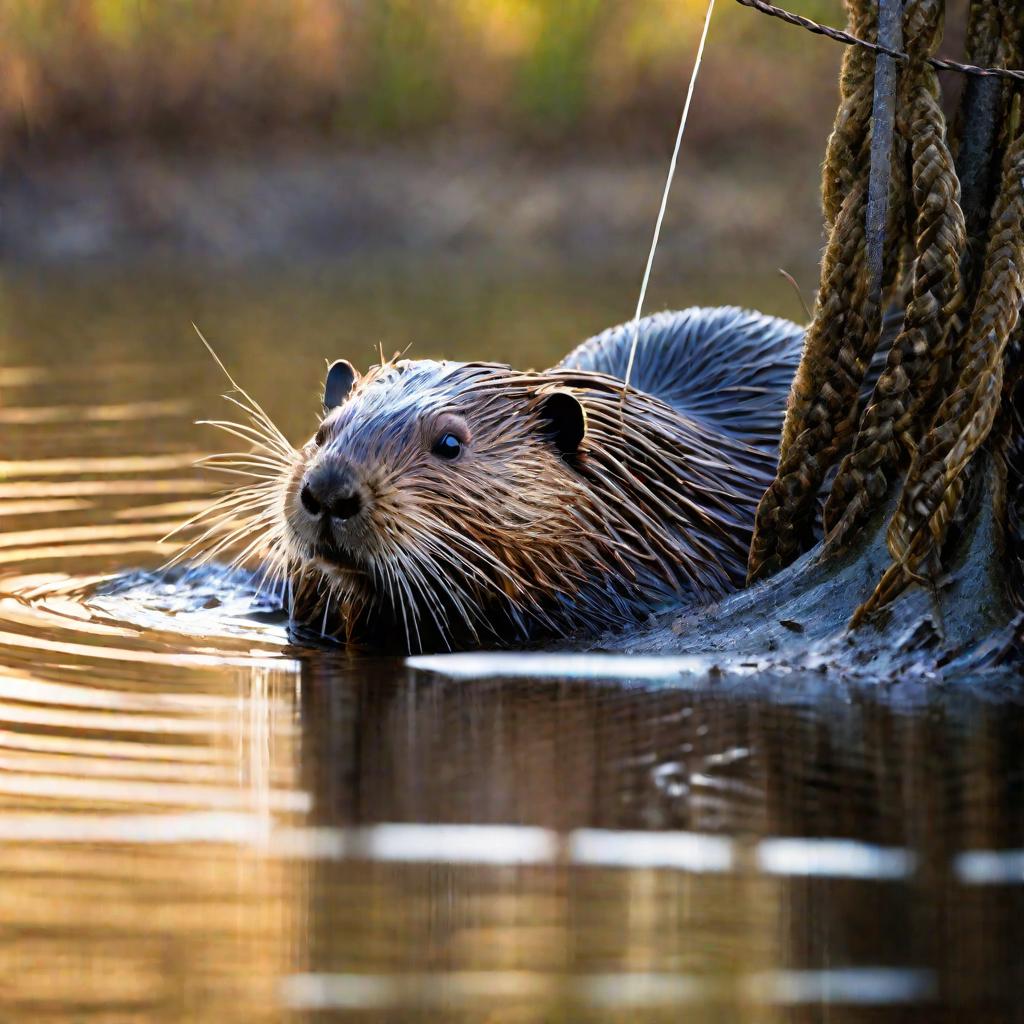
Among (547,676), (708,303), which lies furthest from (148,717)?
(708,303)

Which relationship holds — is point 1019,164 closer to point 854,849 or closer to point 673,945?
point 854,849

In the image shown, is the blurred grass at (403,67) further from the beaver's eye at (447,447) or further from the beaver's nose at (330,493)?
the beaver's nose at (330,493)

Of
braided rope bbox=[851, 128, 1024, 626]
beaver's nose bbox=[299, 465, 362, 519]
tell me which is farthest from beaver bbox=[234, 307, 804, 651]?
braided rope bbox=[851, 128, 1024, 626]

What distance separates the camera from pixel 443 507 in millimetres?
4938

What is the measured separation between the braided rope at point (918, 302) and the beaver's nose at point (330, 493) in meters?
1.05

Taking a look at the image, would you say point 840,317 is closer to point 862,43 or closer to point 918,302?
point 918,302

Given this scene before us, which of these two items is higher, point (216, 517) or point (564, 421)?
point (564, 421)

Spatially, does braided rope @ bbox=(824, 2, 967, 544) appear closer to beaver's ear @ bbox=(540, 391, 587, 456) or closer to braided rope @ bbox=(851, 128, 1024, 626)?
braided rope @ bbox=(851, 128, 1024, 626)

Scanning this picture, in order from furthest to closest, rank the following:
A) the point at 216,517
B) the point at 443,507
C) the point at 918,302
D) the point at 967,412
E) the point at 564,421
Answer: the point at 216,517, the point at 564,421, the point at 443,507, the point at 918,302, the point at 967,412

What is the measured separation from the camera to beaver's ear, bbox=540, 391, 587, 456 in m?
5.13

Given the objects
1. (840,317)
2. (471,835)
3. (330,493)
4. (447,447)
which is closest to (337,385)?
(447,447)

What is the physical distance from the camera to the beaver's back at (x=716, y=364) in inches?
234

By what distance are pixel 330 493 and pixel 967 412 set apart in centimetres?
137

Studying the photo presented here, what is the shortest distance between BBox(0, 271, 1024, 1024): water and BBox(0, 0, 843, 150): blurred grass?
15490 mm
